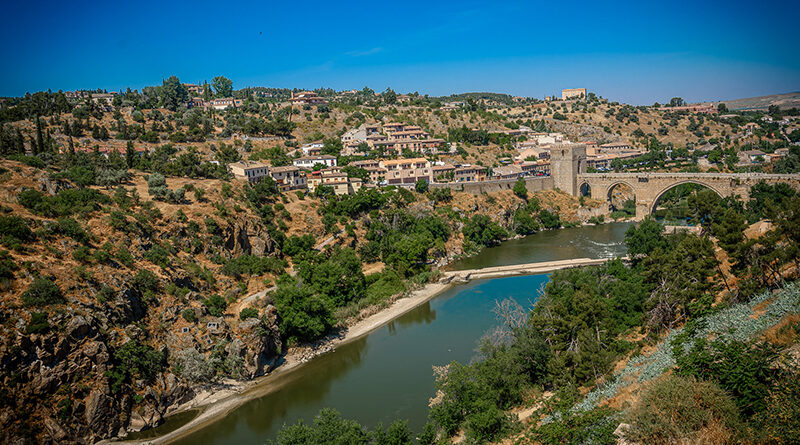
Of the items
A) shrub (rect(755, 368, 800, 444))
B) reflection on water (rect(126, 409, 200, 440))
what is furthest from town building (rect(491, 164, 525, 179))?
shrub (rect(755, 368, 800, 444))

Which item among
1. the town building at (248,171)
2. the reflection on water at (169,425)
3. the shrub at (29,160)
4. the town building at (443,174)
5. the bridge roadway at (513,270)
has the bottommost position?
the reflection on water at (169,425)

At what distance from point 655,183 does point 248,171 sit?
3422 cm

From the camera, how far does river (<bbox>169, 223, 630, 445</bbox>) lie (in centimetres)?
1680

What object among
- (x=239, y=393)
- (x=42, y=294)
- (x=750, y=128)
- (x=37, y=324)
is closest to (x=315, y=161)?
(x=239, y=393)

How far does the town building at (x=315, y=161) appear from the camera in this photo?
43.8 m

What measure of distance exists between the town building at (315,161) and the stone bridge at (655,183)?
946 inches

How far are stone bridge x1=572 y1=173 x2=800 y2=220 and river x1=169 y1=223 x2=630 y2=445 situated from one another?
1960 cm

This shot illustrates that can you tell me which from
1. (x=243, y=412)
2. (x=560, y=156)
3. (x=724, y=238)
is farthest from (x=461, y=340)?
(x=560, y=156)

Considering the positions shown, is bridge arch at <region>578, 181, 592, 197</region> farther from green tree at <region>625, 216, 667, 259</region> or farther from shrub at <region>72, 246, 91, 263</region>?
shrub at <region>72, 246, 91, 263</region>

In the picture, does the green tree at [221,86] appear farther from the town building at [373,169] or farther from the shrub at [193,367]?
the shrub at [193,367]

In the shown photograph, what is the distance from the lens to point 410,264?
30.6 meters

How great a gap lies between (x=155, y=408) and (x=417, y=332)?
11.4m

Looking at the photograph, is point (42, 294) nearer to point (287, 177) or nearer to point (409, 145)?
point (287, 177)

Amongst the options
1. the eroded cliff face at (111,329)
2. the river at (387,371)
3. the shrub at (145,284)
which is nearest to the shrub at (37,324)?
the eroded cliff face at (111,329)
